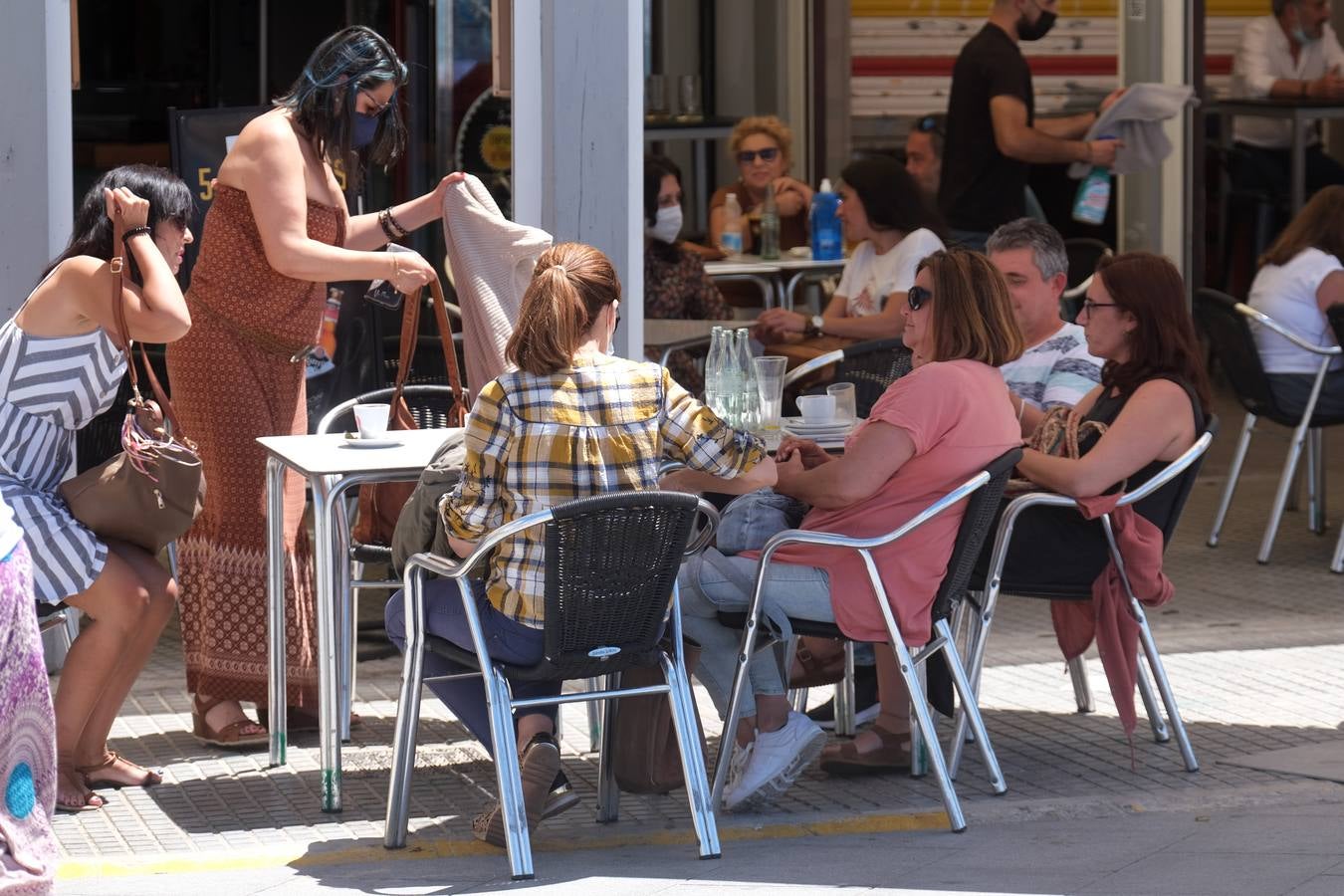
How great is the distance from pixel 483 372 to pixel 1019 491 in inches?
49.4

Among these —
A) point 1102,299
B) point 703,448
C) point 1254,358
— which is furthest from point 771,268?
point 703,448

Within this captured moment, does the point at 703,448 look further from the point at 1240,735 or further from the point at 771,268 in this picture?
the point at 771,268

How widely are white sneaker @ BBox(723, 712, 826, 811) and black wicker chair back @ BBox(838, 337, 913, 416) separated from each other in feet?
5.10

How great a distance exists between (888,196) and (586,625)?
9.90ft

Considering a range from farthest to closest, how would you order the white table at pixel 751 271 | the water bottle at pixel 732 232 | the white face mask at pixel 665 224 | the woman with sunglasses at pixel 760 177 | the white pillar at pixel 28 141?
the woman with sunglasses at pixel 760 177 < the water bottle at pixel 732 232 < the white table at pixel 751 271 < the white face mask at pixel 665 224 < the white pillar at pixel 28 141

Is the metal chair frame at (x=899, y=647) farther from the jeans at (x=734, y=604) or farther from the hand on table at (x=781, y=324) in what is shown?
the hand on table at (x=781, y=324)

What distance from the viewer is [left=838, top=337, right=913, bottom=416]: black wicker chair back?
5.80m

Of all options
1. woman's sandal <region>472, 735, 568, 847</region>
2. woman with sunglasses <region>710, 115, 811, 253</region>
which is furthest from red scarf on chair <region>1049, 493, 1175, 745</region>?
woman with sunglasses <region>710, 115, 811, 253</region>

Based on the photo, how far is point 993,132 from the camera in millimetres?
8125

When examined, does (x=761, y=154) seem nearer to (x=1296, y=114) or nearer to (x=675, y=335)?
(x=675, y=335)

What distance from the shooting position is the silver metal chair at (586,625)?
390cm

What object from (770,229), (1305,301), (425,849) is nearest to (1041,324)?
(1305,301)

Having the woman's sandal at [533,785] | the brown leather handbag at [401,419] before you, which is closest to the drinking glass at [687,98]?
the brown leather handbag at [401,419]

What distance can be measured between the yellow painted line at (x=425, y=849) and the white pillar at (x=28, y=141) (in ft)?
6.20
